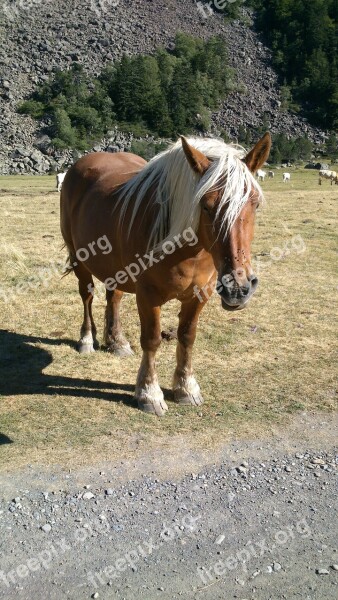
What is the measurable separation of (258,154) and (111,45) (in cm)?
11713

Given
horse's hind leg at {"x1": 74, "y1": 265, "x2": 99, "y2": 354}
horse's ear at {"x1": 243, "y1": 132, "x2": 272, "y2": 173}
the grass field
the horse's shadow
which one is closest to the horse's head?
horse's ear at {"x1": 243, "y1": 132, "x2": 272, "y2": 173}

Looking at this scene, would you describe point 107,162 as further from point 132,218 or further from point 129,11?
point 129,11

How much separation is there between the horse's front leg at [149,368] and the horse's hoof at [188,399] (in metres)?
0.18

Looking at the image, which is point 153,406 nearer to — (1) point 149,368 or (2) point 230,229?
(1) point 149,368

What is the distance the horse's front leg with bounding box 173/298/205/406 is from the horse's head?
1.19m

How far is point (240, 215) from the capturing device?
127 inches

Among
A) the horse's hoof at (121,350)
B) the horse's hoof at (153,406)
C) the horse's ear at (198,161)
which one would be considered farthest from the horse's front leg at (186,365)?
the horse's ear at (198,161)

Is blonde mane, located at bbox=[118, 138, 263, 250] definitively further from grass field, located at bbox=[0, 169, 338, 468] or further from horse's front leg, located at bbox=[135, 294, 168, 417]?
grass field, located at bbox=[0, 169, 338, 468]

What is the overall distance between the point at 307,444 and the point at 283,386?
0.96m

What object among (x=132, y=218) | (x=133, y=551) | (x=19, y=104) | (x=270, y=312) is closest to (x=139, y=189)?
(x=132, y=218)

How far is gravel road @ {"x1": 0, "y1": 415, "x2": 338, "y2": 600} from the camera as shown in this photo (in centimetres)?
260

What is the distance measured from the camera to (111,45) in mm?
107188

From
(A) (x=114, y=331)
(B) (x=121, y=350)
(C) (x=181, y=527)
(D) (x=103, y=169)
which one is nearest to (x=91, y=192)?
(D) (x=103, y=169)

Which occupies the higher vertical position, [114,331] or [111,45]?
[111,45]
